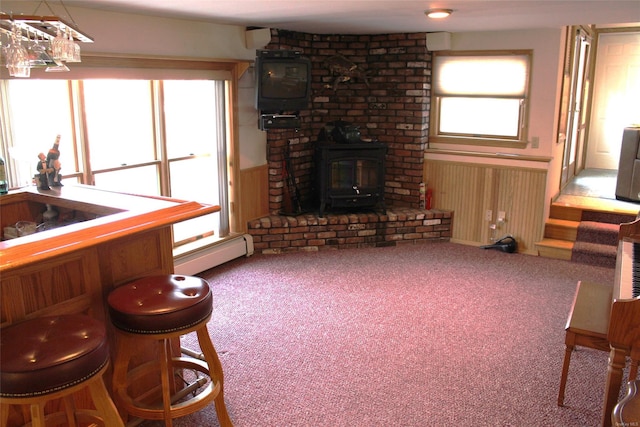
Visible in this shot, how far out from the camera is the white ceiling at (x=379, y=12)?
3.46 meters

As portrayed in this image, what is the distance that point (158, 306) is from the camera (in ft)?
7.20

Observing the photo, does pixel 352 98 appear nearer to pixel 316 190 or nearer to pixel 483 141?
pixel 316 190

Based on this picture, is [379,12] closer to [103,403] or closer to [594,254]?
[594,254]

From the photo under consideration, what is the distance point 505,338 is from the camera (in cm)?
354

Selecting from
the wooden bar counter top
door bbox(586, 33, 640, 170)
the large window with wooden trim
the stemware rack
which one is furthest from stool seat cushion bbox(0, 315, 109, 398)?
door bbox(586, 33, 640, 170)

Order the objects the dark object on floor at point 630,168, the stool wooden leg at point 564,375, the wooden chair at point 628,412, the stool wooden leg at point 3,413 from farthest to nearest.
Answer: the dark object on floor at point 630,168 → the stool wooden leg at point 564,375 → the stool wooden leg at point 3,413 → the wooden chair at point 628,412

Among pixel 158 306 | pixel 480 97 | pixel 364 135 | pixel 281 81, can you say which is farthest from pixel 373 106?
pixel 158 306

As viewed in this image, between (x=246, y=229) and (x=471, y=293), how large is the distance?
7.32 ft

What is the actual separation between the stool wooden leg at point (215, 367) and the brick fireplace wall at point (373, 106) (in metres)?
3.16

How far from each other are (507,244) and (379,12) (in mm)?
2697

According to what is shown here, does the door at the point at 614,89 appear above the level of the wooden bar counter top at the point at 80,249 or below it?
above

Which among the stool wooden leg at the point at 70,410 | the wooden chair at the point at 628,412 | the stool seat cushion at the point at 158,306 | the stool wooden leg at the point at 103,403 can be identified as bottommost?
the stool wooden leg at the point at 70,410

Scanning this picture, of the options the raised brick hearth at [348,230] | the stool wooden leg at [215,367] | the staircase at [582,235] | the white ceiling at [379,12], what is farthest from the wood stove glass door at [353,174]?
the stool wooden leg at [215,367]

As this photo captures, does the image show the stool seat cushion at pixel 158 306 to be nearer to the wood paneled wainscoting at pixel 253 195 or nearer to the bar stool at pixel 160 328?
the bar stool at pixel 160 328
